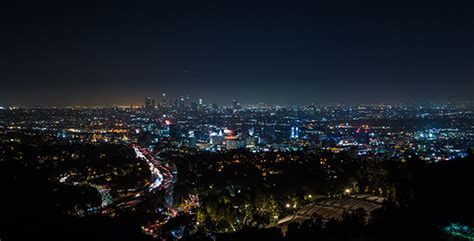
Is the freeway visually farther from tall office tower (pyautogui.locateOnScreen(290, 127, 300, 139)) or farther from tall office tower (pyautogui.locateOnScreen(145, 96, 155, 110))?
tall office tower (pyautogui.locateOnScreen(145, 96, 155, 110))

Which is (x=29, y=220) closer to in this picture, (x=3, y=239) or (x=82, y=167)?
(x=3, y=239)

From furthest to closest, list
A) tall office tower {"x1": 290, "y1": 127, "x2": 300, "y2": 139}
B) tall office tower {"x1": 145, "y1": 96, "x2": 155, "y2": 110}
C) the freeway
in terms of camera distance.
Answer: tall office tower {"x1": 145, "y1": 96, "x2": 155, "y2": 110}
tall office tower {"x1": 290, "y1": 127, "x2": 300, "y2": 139}
the freeway

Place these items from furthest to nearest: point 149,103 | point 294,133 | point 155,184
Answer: point 149,103, point 294,133, point 155,184

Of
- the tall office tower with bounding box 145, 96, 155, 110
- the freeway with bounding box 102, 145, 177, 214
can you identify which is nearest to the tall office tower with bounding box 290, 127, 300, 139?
the freeway with bounding box 102, 145, 177, 214

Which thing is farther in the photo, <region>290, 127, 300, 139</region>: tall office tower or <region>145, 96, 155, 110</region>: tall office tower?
<region>145, 96, 155, 110</region>: tall office tower

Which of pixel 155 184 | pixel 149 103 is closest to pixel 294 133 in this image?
pixel 155 184

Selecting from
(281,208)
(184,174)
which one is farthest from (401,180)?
(184,174)

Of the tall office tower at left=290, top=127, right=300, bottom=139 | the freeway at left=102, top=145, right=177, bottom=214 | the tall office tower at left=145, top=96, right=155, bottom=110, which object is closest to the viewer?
the freeway at left=102, top=145, right=177, bottom=214

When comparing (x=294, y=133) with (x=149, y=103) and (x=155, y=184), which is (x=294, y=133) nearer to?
(x=155, y=184)

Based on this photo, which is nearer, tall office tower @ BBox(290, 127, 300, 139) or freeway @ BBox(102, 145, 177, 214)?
freeway @ BBox(102, 145, 177, 214)

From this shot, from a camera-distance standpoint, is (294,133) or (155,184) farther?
(294,133)

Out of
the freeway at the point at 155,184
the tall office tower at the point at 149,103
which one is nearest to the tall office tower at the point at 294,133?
the freeway at the point at 155,184
